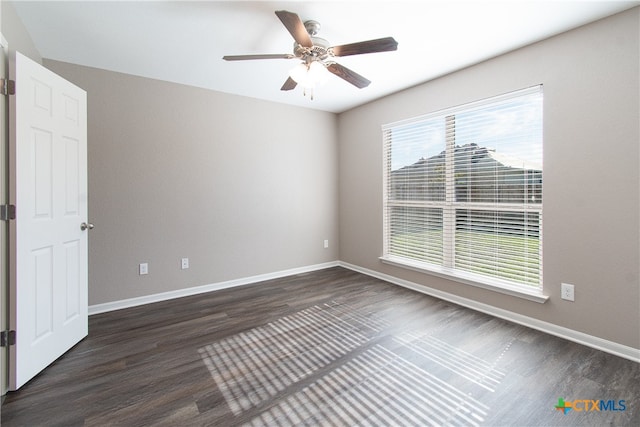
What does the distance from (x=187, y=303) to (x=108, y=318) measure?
0.72 m

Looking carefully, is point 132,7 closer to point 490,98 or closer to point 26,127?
point 26,127

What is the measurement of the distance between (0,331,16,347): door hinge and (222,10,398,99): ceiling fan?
229 centimetres

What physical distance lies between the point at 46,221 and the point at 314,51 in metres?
2.28

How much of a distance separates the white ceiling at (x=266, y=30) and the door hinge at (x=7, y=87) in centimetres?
69

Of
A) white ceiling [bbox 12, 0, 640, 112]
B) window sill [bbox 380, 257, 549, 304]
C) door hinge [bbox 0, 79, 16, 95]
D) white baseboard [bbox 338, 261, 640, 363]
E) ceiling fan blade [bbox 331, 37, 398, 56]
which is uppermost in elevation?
white ceiling [bbox 12, 0, 640, 112]

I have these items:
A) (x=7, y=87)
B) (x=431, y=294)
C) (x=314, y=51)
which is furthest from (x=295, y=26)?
(x=431, y=294)

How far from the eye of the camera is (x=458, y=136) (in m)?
3.19

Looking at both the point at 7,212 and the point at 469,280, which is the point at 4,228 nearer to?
the point at 7,212

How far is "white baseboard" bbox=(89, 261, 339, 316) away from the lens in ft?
9.97

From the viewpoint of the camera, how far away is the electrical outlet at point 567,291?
2.37 m

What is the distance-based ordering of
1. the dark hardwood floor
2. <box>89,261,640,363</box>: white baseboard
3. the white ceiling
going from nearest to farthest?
the dark hardwood floor
the white ceiling
<box>89,261,640,363</box>: white baseboard

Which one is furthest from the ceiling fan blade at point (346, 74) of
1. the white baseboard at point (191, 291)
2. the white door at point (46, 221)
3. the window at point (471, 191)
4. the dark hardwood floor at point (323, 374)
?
the white baseboard at point (191, 291)

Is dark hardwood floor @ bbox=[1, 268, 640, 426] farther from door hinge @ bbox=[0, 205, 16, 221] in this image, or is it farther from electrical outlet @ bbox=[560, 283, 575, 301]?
door hinge @ bbox=[0, 205, 16, 221]

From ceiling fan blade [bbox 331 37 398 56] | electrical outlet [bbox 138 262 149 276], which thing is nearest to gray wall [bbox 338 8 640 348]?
ceiling fan blade [bbox 331 37 398 56]
